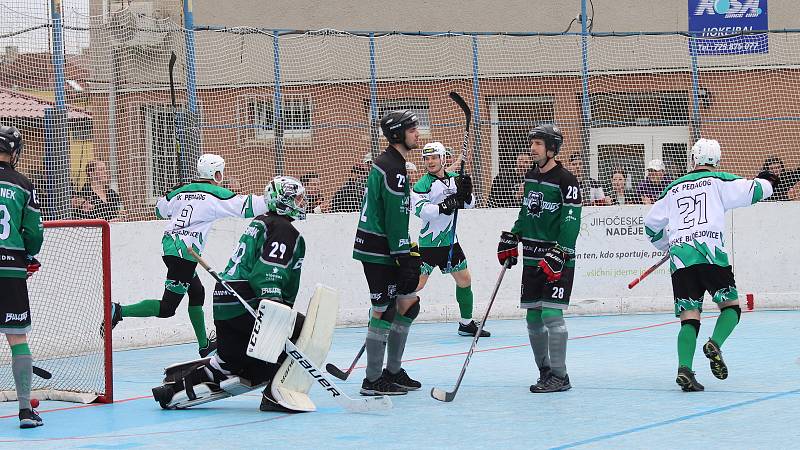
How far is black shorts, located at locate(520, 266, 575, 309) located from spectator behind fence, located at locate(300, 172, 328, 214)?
16.5ft

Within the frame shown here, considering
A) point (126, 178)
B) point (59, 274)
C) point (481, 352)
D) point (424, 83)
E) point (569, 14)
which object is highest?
point (569, 14)

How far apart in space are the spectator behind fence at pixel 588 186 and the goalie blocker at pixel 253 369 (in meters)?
6.13

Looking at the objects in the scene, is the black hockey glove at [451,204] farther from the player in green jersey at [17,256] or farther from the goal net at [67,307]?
the player in green jersey at [17,256]

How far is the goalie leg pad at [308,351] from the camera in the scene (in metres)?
6.63

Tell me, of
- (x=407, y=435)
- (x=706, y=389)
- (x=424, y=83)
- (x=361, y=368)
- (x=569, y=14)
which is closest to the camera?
(x=407, y=435)

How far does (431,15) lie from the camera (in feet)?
60.0

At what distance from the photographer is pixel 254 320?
6.71m

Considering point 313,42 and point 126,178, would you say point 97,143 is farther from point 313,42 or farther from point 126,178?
point 313,42

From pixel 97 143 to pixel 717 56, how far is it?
22.3 feet

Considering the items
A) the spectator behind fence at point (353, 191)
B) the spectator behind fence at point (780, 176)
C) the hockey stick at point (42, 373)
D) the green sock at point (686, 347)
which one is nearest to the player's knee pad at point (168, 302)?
the hockey stick at point (42, 373)

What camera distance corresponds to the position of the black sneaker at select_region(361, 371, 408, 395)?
7141 mm

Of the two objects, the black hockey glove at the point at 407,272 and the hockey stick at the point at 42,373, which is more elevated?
the black hockey glove at the point at 407,272

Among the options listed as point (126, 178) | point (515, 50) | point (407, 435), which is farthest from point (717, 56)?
point (407, 435)

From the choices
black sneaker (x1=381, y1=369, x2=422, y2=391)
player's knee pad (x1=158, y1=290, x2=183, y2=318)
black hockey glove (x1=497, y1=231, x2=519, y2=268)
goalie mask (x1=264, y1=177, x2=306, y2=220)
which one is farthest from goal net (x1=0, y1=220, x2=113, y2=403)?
black hockey glove (x1=497, y1=231, x2=519, y2=268)
